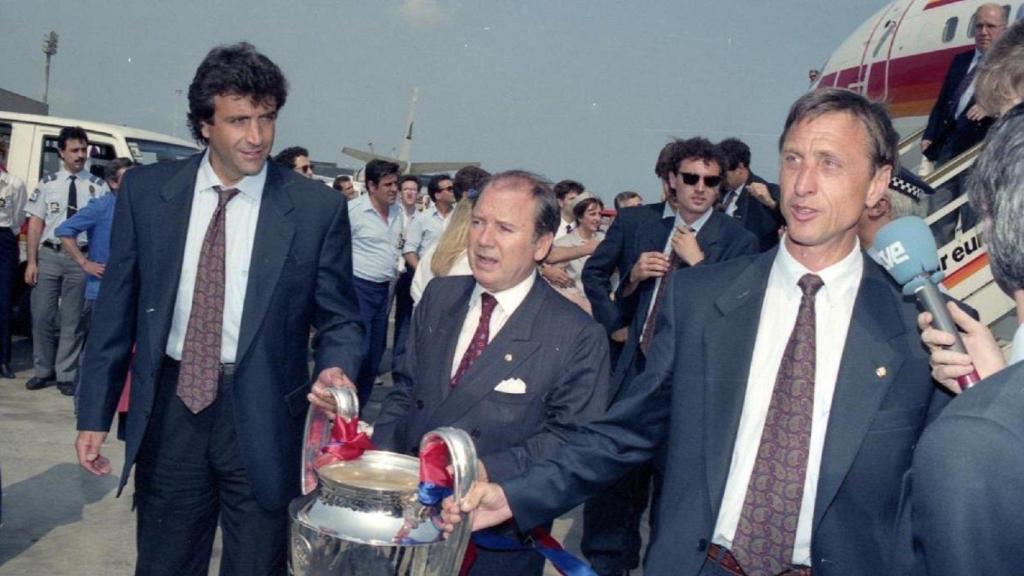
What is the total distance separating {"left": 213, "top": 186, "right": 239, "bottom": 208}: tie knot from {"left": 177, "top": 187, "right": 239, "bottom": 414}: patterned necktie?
0.01 m

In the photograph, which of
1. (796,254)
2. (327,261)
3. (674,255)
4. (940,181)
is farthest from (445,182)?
(796,254)

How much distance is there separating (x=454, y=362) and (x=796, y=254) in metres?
1.08

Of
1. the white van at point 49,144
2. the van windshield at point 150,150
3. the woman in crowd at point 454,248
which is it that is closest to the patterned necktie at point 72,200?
the white van at point 49,144

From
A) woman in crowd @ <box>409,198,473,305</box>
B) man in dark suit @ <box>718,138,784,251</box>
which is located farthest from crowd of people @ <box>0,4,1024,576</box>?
man in dark suit @ <box>718,138,784,251</box>

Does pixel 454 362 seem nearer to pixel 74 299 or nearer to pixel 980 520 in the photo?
pixel 980 520

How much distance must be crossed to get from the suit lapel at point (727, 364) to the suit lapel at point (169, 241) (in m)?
1.82

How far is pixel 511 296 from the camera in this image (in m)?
3.15

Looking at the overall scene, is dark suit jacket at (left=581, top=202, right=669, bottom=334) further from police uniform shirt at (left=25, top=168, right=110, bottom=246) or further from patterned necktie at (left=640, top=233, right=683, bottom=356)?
police uniform shirt at (left=25, top=168, right=110, bottom=246)

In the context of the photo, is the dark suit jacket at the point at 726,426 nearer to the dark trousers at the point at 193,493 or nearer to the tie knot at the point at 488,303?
the tie knot at the point at 488,303

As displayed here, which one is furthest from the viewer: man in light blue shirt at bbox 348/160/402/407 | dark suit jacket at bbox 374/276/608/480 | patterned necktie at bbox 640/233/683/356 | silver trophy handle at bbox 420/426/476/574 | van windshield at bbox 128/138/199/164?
van windshield at bbox 128/138/199/164

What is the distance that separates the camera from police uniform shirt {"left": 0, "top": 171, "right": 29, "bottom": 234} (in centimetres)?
934

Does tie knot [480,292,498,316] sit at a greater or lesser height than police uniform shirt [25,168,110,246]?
greater

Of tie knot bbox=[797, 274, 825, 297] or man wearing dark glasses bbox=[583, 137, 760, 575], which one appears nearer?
tie knot bbox=[797, 274, 825, 297]

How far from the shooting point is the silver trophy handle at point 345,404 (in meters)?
2.37
